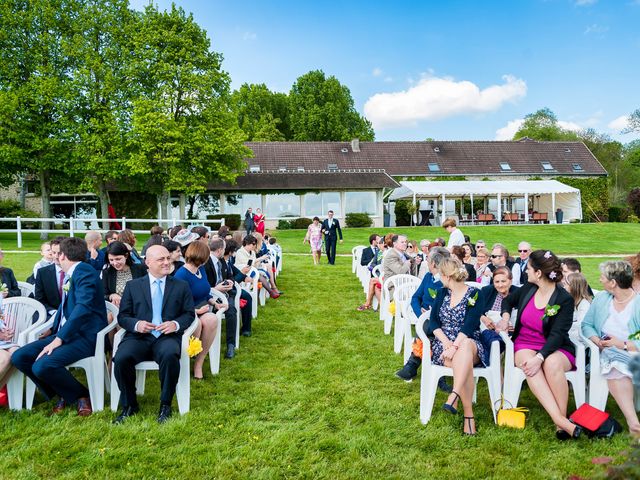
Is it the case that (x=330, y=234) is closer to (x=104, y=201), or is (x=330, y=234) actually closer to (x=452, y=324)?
(x=452, y=324)

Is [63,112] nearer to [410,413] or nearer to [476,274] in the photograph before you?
[476,274]

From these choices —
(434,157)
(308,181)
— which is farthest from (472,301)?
(434,157)

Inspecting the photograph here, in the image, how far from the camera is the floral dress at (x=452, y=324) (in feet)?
14.2

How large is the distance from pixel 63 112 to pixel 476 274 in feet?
73.9

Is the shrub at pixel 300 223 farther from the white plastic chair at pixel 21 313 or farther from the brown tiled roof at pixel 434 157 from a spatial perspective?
the white plastic chair at pixel 21 313

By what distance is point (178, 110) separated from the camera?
2553 cm

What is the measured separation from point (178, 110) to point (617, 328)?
24803 millimetres

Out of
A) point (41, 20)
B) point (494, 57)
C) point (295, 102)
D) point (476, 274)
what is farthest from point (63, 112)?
point (295, 102)

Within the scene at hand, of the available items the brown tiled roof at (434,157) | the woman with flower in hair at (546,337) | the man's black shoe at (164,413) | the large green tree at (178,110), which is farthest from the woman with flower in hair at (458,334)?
the brown tiled roof at (434,157)

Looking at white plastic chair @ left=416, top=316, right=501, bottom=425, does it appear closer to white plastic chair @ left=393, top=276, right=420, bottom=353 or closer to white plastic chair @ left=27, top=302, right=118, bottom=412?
white plastic chair @ left=393, top=276, right=420, bottom=353

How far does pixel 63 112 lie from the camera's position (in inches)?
911

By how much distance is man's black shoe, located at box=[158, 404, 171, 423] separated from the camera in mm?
4086

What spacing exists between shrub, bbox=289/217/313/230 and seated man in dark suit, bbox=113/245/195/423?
1017 inches

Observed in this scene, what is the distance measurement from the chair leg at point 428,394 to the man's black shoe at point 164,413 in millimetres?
2169
